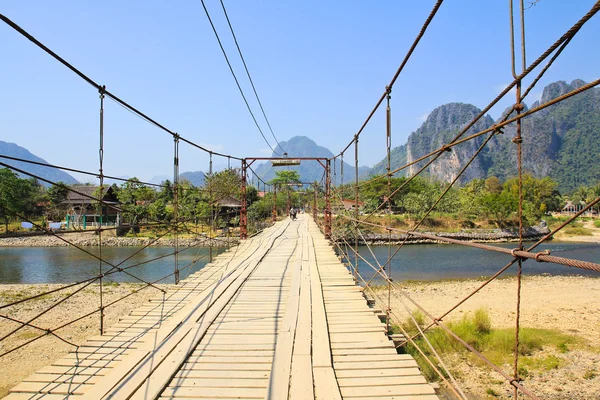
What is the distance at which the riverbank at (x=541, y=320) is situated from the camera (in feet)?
17.5

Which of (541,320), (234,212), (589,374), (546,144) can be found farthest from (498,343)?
(546,144)

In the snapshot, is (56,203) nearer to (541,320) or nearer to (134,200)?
(134,200)

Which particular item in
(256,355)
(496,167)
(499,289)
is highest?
(496,167)

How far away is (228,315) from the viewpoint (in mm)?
3096

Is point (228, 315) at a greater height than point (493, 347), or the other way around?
point (228, 315)

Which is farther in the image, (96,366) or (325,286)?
(325,286)

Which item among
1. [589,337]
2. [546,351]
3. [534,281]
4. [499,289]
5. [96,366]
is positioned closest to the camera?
[96,366]

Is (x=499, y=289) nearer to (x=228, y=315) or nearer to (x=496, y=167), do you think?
(x=228, y=315)

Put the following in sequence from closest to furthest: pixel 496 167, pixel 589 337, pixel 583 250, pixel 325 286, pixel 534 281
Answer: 1. pixel 325 286
2. pixel 589 337
3. pixel 534 281
4. pixel 583 250
5. pixel 496 167

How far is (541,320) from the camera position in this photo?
851cm

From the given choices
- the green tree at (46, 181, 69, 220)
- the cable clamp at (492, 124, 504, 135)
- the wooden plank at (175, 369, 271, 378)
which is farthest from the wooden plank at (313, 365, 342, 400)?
the green tree at (46, 181, 69, 220)

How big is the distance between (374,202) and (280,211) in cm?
767

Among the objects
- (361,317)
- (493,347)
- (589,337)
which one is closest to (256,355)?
(361,317)

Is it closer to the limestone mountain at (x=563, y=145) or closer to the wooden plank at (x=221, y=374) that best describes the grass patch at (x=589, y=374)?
the wooden plank at (x=221, y=374)
